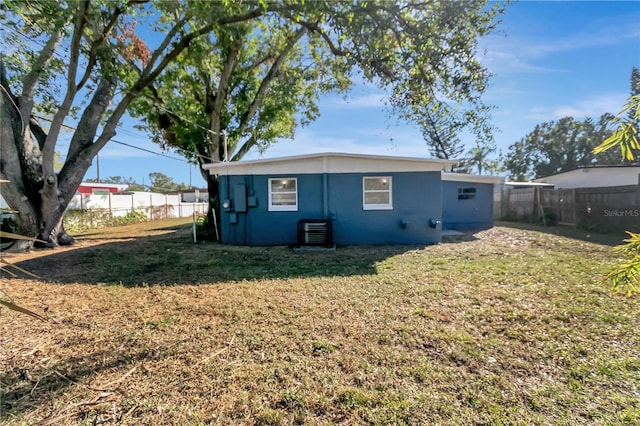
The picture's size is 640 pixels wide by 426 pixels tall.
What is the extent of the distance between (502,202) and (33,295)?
18.8 meters

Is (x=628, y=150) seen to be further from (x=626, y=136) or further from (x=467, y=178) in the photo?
(x=467, y=178)

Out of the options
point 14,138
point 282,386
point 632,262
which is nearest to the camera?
point 632,262

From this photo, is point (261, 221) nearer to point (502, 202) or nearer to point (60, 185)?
point (60, 185)

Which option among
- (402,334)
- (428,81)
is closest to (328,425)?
(402,334)

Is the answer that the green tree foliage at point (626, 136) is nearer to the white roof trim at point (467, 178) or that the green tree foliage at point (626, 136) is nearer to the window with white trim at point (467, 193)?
the white roof trim at point (467, 178)

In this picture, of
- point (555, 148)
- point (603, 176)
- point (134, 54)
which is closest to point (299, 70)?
point (134, 54)

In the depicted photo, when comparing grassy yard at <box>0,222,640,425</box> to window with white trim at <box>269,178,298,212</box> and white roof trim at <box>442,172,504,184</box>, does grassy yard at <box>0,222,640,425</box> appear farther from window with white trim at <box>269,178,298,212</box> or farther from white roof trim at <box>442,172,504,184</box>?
white roof trim at <box>442,172,504,184</box>

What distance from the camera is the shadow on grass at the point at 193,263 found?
5.17 m

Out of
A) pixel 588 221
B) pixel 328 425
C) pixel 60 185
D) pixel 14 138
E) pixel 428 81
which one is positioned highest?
pixel 428 81

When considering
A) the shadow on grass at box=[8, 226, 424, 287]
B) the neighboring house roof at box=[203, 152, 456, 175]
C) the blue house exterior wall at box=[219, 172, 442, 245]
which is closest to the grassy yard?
the shadow on grass at box=[8, 226, 424, 287]

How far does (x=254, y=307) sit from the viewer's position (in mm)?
3705

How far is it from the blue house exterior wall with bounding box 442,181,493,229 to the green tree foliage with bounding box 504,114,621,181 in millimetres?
29312

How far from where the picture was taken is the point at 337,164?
8.19 metres

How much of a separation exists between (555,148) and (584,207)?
111 feet
